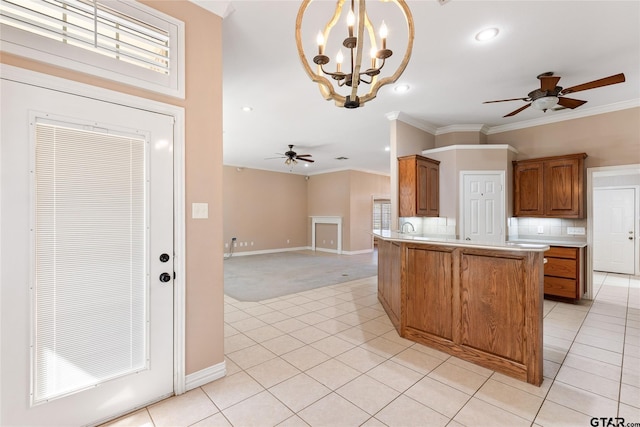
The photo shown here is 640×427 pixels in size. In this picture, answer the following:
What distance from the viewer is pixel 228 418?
6.12 feet

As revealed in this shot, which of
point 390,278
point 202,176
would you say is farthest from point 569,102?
point 202,176

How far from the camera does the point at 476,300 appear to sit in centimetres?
254

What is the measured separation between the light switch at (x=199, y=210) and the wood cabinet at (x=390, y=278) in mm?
2017

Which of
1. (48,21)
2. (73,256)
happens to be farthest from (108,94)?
(73,256)

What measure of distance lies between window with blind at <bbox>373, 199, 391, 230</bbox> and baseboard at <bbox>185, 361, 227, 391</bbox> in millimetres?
8931

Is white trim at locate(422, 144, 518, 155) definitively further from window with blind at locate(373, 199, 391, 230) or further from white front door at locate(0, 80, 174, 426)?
window with blind at locate(373, 199, 391, 230)

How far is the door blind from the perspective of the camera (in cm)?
162

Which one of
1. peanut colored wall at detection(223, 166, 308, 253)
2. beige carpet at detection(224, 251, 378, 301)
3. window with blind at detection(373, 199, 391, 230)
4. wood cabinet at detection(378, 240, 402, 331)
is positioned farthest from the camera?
window with blind at detection(373, 199, 391, 230)

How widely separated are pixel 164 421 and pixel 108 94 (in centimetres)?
210

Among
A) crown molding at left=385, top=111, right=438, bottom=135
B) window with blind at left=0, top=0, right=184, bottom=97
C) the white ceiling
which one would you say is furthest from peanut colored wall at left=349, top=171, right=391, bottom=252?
window with blind at left=0, top=0, right=184, bottom=97

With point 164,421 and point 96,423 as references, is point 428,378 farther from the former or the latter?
point 96,423

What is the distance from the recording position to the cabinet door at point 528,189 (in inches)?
185

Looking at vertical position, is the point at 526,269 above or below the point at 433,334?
above

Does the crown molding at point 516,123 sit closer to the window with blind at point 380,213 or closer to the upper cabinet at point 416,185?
the upper cabinet at point 416,185
